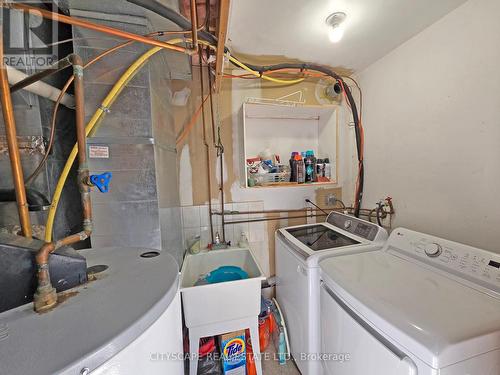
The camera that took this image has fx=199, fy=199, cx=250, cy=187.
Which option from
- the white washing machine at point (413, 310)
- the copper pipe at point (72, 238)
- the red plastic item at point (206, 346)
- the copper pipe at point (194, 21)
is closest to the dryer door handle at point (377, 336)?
the white washing machine at point (413, 310)

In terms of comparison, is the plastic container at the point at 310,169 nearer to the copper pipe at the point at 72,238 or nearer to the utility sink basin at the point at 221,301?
the utility sink basin at the point at 221,301

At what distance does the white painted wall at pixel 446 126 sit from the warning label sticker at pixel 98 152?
1967 millimetres

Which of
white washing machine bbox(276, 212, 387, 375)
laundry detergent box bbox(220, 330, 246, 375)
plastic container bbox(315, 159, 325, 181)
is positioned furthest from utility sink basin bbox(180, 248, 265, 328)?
plastic container bbox(315, 159, 325, 181)

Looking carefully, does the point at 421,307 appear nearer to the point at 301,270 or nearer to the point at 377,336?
the point at 377,336

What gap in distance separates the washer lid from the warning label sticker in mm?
1321

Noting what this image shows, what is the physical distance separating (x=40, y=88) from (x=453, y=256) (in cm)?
202

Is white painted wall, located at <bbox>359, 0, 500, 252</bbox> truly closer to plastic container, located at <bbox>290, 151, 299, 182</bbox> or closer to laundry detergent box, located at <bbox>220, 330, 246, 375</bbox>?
plastic container, located at <bbox>290, 151, 299, 182</bbox>

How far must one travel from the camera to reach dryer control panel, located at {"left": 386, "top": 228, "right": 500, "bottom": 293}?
2.84 ft

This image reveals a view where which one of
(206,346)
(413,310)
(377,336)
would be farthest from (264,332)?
(413,310)

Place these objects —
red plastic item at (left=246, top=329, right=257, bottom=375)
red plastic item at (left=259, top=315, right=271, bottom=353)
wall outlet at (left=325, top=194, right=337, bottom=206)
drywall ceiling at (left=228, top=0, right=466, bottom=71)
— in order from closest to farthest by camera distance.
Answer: drywall ceiling at (left=228, top=0, right=466, bottom=71), red plastic item at (left=246, top=329, right=257, bottom=375), red plastic item at (left=259, top=315, right=271, bottom=353), wall outlet at (left=325, top=194, right=337, bottom=206)

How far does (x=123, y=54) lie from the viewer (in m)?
1.03

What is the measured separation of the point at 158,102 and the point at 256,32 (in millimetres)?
813

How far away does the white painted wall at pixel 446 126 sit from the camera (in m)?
1.06

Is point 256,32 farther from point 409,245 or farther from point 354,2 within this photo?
point 409,245
